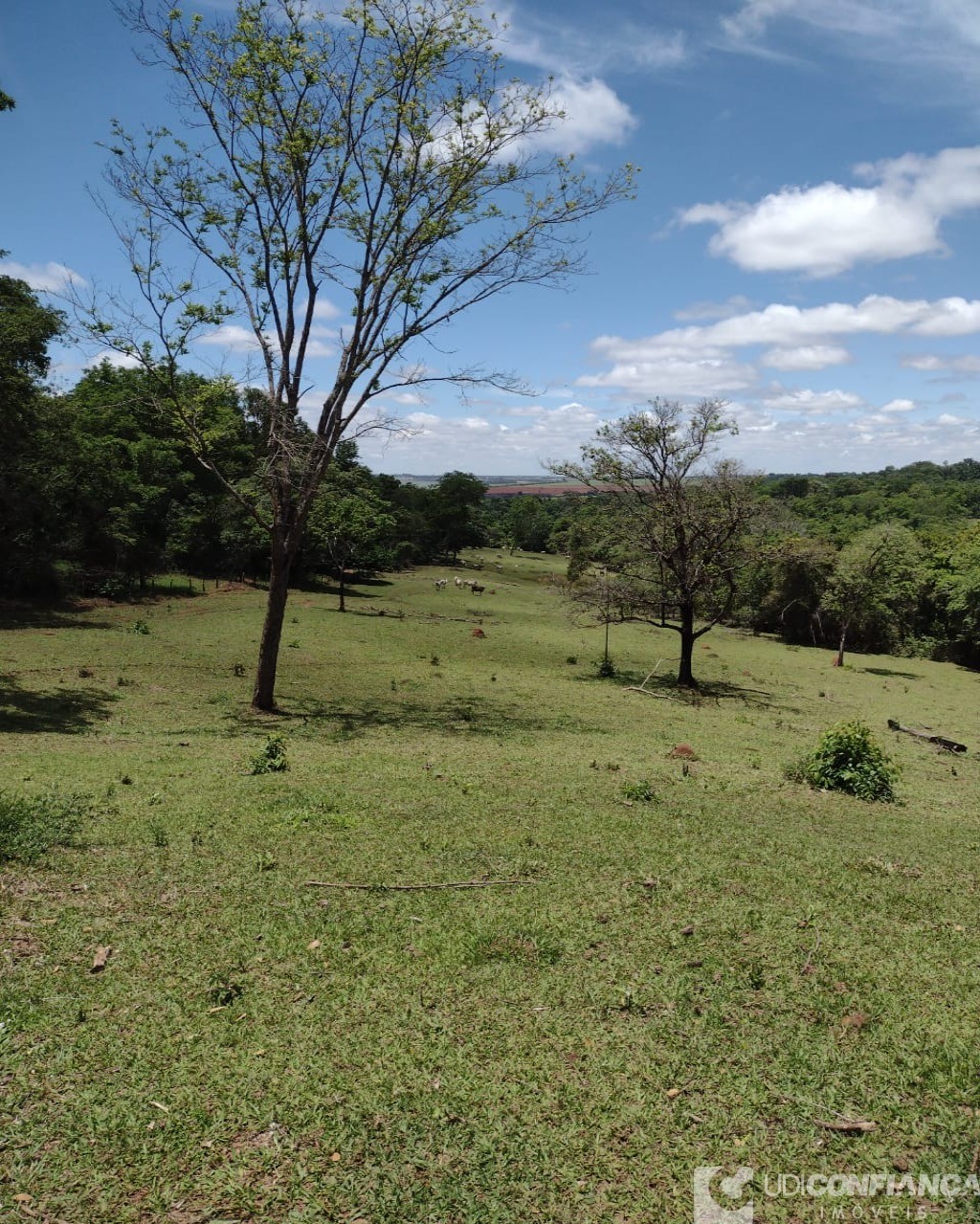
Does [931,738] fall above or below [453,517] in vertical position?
below

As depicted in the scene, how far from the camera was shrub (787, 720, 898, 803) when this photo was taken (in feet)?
37.5

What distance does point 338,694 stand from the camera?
19062 mm

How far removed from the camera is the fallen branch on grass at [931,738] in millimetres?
17578

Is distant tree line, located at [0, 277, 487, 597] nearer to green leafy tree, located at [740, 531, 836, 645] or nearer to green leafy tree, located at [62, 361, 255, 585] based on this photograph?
green leafy tree, located at [62, 361, 255, 585]

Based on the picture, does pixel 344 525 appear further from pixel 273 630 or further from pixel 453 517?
pixel 453 517

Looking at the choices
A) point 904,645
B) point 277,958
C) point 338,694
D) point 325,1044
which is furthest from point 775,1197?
point 904,645

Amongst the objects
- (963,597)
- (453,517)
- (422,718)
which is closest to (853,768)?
(422,718)

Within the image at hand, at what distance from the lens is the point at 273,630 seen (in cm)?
1639

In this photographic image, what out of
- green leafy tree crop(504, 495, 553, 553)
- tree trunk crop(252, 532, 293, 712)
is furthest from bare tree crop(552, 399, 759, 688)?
green leafy tree crop(504, 495, 553, 553)

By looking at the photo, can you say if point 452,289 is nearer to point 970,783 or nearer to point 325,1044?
point 970,783

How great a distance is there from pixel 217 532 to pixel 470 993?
4608cm

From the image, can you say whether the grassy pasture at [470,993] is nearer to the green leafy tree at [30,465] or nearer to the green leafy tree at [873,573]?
the green leafy tree at [30,465]

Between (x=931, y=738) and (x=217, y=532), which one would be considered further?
(x=217, y=532)

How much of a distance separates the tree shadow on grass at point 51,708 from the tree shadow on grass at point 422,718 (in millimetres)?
2837
